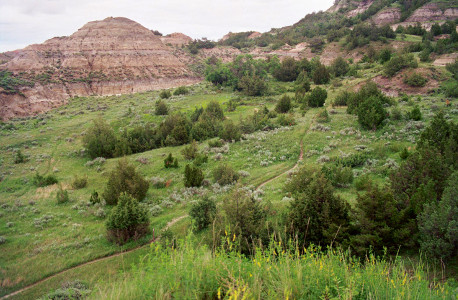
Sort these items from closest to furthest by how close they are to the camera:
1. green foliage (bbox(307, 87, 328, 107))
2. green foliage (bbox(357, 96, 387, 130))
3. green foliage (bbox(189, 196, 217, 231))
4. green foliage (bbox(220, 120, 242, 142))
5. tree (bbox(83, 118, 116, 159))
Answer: green foliage (bbox(189, 196, 217, 231)), green foliage (bbox(357, 96, 387, 130)), tree (bbox(83, 118, 116, 159)), green foliage (bbox(220, 120, 242, 142)), green foliage (bbox(307, 87, 328, 107))

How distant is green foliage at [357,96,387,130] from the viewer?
19484 mm

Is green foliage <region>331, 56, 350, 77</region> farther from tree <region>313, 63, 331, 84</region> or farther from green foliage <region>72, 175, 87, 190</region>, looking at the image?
green foliage <region>72, 175, 87, 190</region>

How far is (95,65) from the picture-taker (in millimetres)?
54844

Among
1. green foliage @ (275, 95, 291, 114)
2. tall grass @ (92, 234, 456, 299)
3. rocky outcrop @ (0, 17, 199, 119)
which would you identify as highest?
rocky outcrop @ (0, 17, 199, 119)

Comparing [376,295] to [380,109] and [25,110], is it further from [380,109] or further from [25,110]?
[25,110]

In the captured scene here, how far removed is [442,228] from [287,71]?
45.6m

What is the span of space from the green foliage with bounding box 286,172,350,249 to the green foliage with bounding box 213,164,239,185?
768 centimetres

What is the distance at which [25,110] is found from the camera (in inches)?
1588

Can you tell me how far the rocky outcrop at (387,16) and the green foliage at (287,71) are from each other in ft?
98.8

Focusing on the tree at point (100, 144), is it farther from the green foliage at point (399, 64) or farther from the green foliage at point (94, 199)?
the green foliage at point (399, 64)

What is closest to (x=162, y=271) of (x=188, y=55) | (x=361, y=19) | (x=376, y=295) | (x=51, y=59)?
(x=376, y=295)

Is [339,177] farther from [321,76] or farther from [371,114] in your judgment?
[321,76]

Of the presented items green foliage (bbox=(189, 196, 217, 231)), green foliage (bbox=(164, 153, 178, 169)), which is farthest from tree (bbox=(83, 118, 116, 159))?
green foliage (bbox=(189, 196, 217, 231))

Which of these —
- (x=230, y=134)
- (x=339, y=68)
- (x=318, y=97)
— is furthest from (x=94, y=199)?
(x=339, y=68)
